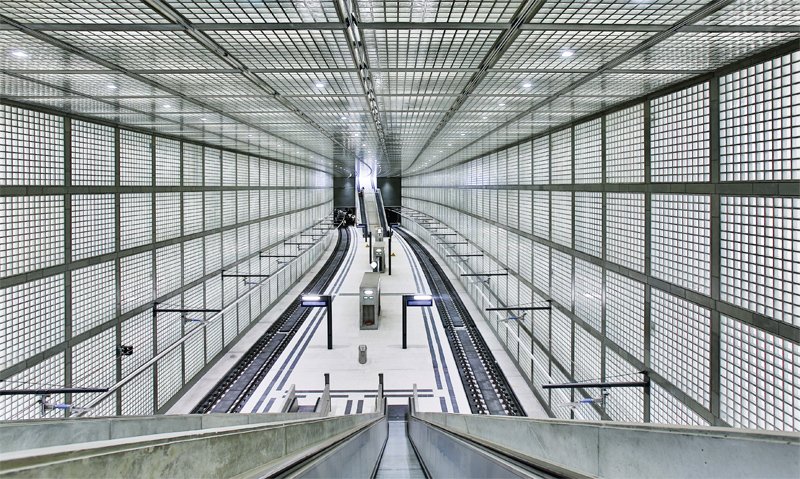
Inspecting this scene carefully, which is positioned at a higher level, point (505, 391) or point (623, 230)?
point (623, 230)

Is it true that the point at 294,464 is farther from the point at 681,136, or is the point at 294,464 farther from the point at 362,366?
the point at 362,366

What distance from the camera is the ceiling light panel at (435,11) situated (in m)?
4.00

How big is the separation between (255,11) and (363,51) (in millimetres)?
1585

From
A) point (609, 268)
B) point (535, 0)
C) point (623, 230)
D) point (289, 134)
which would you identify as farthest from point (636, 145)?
point (289, 134)

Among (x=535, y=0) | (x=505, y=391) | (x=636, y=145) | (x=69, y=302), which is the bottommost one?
(x=505, y=391)

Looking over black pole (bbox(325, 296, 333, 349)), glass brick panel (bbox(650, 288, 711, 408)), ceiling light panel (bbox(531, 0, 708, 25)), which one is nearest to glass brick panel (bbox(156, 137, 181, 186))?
black pole (bbox(325, 296, 333, 349))

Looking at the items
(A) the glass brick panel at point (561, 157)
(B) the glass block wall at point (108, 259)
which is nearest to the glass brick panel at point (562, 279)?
(A) the glass brick panel at point (561, 157)

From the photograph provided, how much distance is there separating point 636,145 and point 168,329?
11980 millimetres

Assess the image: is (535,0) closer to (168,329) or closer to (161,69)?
(161,69)

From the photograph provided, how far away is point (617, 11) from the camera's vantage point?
395 centimetres

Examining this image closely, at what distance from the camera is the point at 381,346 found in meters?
15.9

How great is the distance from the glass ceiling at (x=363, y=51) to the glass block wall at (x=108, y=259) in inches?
48.4

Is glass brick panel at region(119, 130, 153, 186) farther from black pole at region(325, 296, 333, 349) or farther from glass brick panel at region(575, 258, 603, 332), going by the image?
glass brick panel at region(575, 258, 603, 332)

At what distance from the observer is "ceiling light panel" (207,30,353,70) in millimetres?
4680
